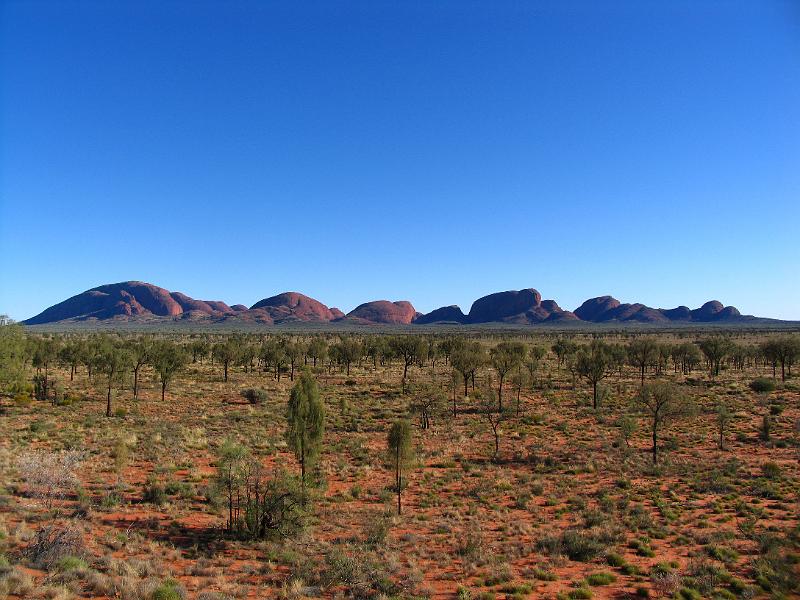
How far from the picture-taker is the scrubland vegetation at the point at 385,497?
14227 mm

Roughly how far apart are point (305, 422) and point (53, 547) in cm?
1150

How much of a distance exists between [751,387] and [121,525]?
64.0 m

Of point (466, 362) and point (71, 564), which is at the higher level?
point (466, 362)

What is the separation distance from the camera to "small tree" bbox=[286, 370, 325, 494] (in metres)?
23.9

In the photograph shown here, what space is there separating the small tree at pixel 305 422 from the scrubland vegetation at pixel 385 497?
0.27ft

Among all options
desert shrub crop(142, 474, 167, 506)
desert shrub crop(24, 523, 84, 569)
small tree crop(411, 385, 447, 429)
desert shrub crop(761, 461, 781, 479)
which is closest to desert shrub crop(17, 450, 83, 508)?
desert shrub crop(142, 474, 167, 506)

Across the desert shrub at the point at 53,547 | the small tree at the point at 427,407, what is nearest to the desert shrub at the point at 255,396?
the small tree at the point at 427,407

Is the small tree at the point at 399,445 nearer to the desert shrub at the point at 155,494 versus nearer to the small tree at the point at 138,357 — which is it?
Result: the desert shrub at the point at 155,494

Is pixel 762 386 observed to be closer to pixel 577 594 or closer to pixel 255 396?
pixel 577 594

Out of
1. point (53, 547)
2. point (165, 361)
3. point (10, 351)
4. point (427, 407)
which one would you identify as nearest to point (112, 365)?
point (10, 351)

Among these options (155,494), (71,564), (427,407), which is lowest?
(155,494)

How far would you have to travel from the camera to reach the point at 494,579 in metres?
14.9

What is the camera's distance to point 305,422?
78.9ft

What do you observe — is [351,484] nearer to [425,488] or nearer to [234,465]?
[425,488]
